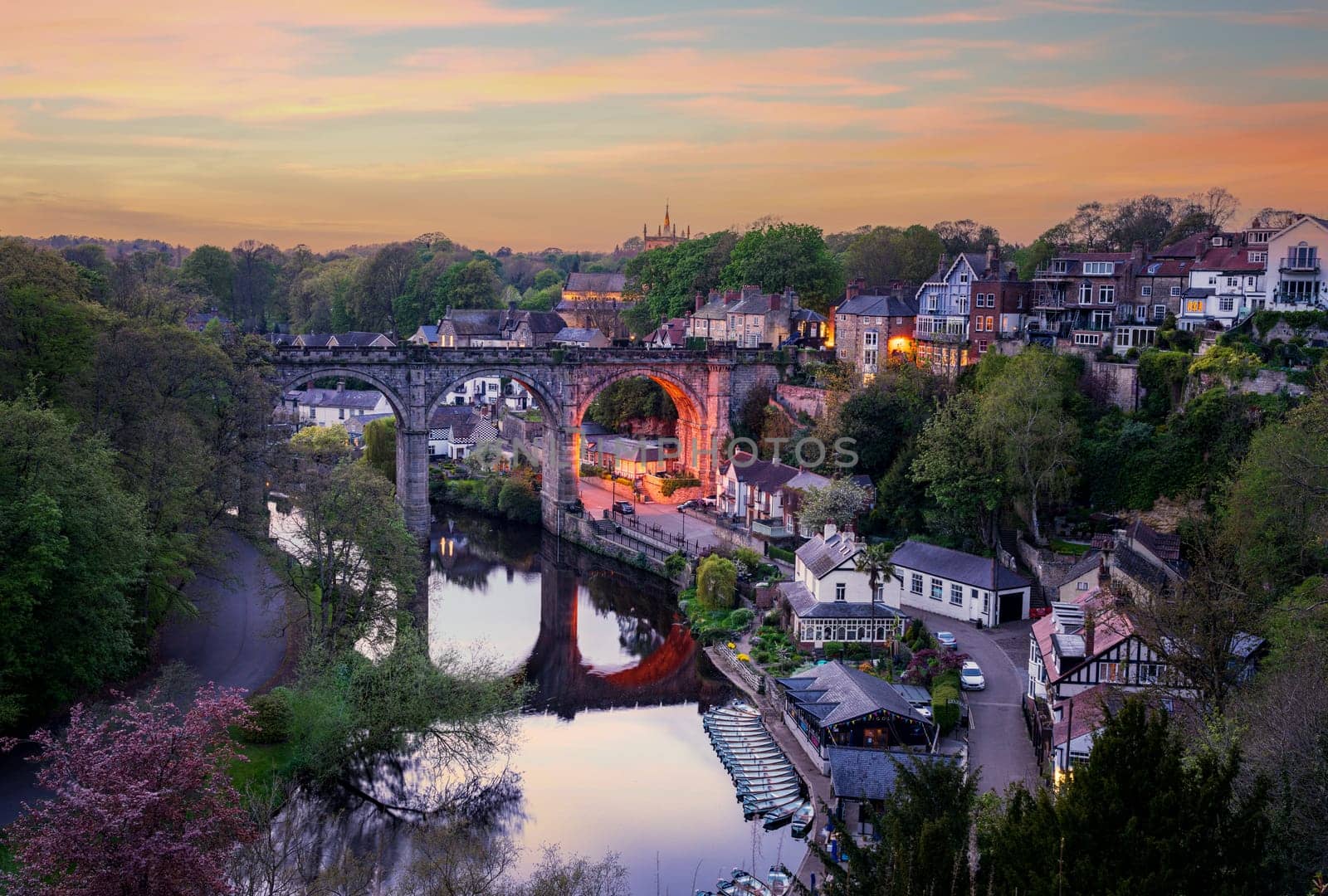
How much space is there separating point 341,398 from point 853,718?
5246cm

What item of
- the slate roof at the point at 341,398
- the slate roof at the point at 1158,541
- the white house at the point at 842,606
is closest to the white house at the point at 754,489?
the white house at the point at 842,606

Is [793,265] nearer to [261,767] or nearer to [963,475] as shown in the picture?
[963,475]

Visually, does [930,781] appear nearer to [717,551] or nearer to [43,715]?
[43,715]

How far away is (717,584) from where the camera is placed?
131 feet

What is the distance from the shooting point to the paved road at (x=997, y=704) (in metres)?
25.5

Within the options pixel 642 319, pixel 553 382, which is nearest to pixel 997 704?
pixel 553 382

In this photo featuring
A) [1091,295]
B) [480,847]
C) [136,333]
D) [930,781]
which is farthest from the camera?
[1091,295]

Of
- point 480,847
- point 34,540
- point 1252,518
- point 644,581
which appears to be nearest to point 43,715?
point 34,540

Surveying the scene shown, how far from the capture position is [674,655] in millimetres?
37719

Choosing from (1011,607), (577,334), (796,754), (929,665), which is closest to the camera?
(796,754)

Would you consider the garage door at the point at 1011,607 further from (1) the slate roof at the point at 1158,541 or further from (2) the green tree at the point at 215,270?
(2) the green tree at the point at 215,270

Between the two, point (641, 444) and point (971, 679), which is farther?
point (641, 444)

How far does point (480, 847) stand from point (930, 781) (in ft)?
28.6

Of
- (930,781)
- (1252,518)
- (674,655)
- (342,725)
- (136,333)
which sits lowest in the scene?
(674,655)
